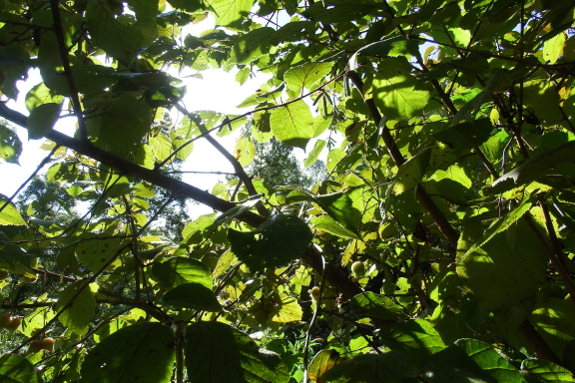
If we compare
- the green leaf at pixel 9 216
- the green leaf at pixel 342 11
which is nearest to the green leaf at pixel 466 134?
the green leaf at pixel 342 11

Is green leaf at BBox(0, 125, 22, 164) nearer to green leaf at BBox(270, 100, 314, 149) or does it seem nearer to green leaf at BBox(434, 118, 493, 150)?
green leaf at BBox(270, 100, 314, 149)

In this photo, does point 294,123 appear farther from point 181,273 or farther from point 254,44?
point 181,273

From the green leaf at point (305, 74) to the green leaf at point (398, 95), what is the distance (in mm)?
130

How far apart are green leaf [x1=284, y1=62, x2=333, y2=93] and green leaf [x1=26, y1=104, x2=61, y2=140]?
52 cm

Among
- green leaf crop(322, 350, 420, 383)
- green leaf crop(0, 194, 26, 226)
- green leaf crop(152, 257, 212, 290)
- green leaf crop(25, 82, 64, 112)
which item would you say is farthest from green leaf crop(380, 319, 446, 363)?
green leaf crop(25, 82, 64, 112)

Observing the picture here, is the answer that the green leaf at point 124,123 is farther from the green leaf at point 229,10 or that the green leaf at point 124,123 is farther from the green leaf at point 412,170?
the green leaf at point 412,170

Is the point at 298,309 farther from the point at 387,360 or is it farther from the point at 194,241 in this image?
the point at 387,360

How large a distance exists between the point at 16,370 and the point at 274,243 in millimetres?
395

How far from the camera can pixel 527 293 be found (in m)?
0.64

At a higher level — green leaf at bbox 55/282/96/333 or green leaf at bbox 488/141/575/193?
green leaf at bbox 55/282/96/333

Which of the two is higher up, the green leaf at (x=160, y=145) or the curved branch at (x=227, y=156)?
the green leaf at (x=160, y=145)

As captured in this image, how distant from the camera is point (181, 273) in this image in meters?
0.65

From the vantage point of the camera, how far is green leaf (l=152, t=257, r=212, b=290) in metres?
0.65

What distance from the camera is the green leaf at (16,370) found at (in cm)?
50
